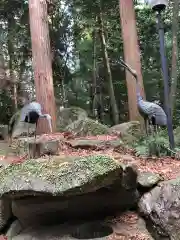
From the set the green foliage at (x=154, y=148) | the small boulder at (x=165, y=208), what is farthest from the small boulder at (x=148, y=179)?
the green foliage at (x=154, y=148)

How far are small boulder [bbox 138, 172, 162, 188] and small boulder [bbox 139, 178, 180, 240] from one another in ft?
0.28

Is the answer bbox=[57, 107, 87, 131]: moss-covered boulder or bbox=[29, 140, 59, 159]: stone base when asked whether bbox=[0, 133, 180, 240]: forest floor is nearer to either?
bbox=[29, 140, 59, 159]: stone base

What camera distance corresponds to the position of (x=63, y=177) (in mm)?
3576

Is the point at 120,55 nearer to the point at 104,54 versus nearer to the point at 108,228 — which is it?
the point at 104,54

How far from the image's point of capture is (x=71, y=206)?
3963 millimetres

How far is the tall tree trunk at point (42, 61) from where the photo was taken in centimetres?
762

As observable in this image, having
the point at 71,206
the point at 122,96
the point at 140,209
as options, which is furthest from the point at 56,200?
the point at 122,96

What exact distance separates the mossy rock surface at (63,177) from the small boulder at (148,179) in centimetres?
40

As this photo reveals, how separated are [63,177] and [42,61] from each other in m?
4.66

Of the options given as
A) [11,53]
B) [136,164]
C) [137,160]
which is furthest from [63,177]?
[11,53]

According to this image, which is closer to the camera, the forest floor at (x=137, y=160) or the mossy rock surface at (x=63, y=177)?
the mossy rock surface at (x=63, y=177)

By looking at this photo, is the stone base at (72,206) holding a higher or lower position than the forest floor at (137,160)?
lower

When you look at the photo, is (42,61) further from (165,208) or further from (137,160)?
(165,208)

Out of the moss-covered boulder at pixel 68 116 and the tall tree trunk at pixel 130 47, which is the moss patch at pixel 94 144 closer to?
the tall tree trunk at pixel 130 47
